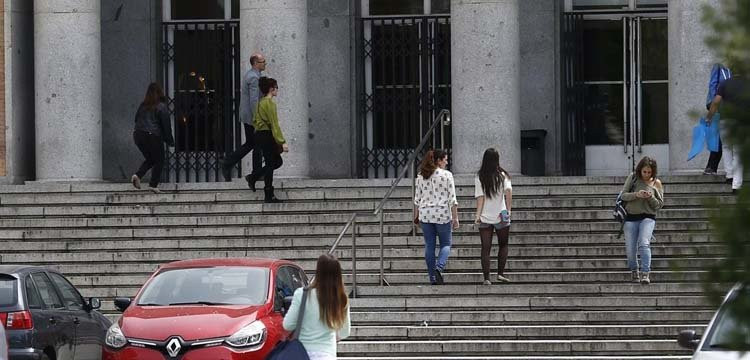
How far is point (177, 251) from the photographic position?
1955 centimetres

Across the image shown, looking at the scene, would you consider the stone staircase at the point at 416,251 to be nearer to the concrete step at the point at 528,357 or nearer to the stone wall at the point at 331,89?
the concrete step at the point at 528,357

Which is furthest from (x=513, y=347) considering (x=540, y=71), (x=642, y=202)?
(x=540, y=71)

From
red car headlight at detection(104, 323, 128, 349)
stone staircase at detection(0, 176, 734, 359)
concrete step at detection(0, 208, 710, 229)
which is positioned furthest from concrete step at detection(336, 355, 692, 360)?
concrete step at detection(0, 208, 710, 229)

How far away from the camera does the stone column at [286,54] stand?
72.4 ft

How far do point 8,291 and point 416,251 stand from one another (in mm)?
7127

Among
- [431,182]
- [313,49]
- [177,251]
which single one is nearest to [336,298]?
[431,182]

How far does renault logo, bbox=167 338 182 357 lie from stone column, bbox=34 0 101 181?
10.5 metres

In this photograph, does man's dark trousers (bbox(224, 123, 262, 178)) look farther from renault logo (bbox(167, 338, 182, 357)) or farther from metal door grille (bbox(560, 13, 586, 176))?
renault logo (bbox(167, 338, 182, 357))

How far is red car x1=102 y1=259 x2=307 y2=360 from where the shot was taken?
1236 centimetres

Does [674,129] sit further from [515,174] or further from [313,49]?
[313,49]

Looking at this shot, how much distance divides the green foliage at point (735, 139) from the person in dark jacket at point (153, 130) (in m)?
18.4

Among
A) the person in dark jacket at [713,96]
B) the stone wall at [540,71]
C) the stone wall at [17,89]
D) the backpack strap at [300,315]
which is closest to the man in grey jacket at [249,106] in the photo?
the stone wall at [17,89]

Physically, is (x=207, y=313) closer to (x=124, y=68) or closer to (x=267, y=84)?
(x=267, y=84)

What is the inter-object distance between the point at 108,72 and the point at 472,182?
7385 millimetres
